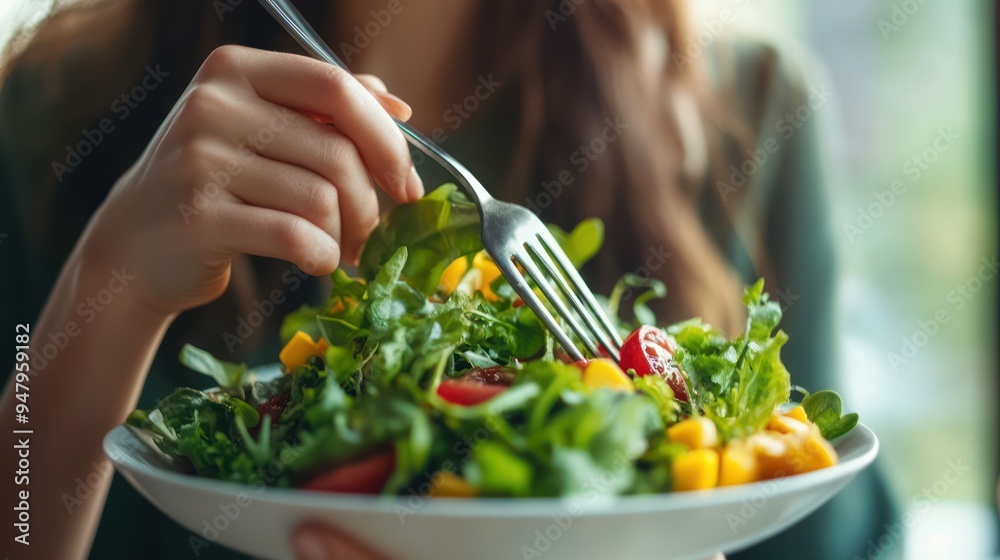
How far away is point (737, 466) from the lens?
0.60 m

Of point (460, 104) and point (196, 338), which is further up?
point (460, 104)

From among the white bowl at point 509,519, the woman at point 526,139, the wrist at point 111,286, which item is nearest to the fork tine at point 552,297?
the white bowl at point 509,519

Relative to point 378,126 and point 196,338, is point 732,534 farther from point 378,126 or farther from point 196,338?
point 196,338

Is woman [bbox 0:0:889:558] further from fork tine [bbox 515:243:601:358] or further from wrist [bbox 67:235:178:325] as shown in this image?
fork tine [bbox 515:243:601:358]

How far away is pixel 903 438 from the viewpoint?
8.61ft

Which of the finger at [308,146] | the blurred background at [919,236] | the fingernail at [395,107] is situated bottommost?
the blurred background at [919,236]

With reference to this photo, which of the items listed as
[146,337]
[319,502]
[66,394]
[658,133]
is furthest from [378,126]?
[658,133]

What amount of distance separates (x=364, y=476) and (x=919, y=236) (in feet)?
8.28

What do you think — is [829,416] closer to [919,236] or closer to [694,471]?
[694,471]

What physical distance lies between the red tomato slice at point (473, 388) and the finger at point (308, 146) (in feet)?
0.95

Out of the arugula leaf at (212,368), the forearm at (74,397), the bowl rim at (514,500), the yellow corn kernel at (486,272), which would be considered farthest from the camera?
the forearm at (74,397)

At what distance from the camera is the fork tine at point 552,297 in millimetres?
838

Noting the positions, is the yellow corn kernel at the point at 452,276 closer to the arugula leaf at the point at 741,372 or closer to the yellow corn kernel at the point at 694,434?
the arugula leaf at the point at 741,372

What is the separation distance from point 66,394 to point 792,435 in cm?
110
